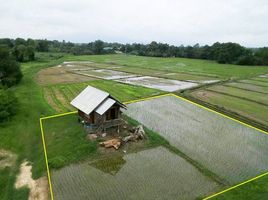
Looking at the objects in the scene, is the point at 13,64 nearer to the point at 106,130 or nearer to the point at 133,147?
the point at 106,130

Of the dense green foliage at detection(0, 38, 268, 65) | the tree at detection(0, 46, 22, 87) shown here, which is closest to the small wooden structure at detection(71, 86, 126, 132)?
the tree at detection(0, 46, 22, 87)

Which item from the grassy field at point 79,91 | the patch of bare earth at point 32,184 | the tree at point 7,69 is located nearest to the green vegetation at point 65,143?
the patch of bare earth at point 32,184

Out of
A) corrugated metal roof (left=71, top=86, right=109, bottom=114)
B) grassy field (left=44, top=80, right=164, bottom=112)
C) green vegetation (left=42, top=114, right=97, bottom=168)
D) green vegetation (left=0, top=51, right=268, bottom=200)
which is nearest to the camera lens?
green vegetation (left=0, top=51, right=268, bottom=200)

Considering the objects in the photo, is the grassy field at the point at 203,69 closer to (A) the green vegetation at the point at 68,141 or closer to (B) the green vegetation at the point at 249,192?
(A) the green vegetation at the point at 68,141

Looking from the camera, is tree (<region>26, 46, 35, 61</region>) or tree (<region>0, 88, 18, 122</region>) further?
tree (<region>26, 46, 35, 61</region>)

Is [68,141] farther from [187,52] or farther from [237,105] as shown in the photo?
[187,52]

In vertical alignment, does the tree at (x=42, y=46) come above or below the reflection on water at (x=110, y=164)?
above

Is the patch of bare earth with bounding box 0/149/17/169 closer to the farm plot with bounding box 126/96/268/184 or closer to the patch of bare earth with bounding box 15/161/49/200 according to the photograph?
the patch of bare earth with bounding box 15/161/49/200
